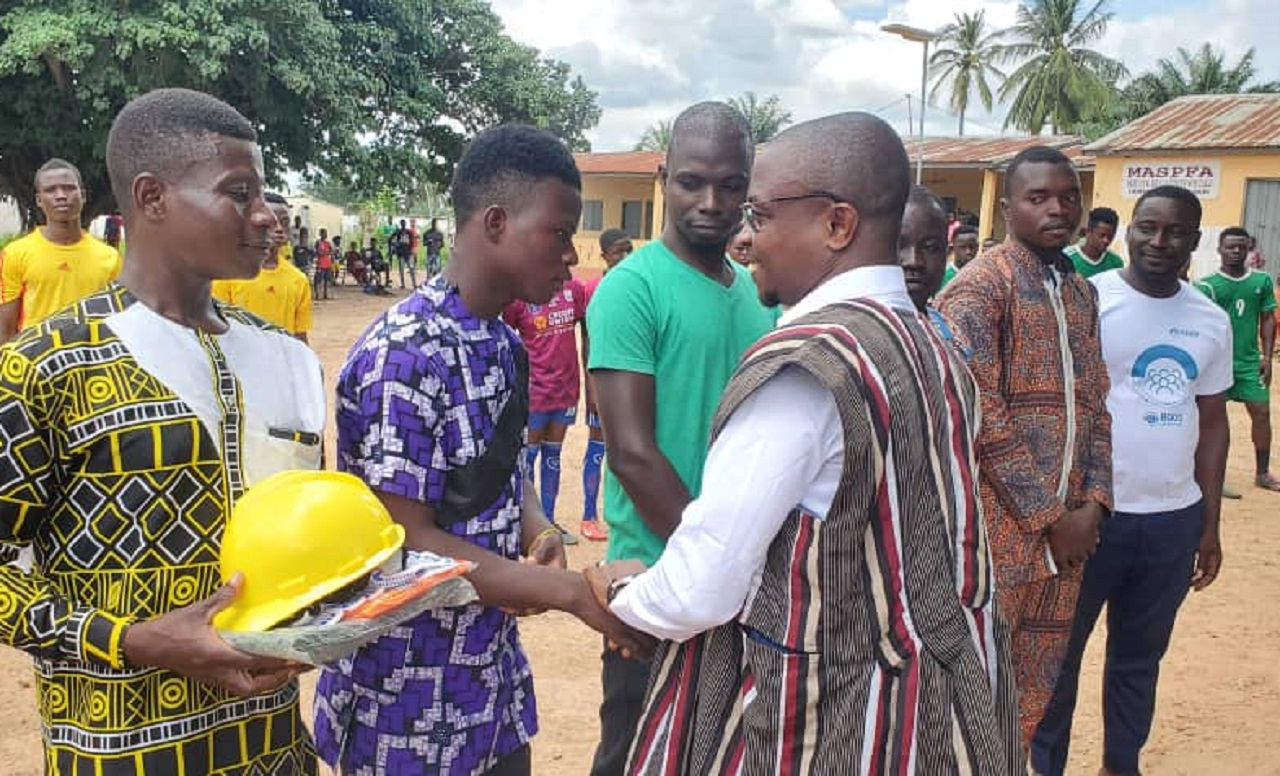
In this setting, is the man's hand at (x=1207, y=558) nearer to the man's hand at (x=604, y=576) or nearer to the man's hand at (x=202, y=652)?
the man's hand at (x=604, y=576)

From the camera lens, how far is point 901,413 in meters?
1.57

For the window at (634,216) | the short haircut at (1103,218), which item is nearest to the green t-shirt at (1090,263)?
the short haircut at (1103,218)

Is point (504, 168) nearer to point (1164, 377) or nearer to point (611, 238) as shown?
point (1164, 377)

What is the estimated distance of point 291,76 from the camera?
18.3 meters

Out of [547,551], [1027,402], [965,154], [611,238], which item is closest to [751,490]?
[547,551]

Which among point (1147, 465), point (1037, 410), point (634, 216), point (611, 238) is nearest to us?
point (1037, 410)

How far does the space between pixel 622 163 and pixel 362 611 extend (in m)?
30.8

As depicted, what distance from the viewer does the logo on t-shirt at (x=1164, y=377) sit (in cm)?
344

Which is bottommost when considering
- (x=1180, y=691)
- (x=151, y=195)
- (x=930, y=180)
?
(x=1180, y=691)

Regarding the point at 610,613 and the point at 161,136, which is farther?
the point at 610,613

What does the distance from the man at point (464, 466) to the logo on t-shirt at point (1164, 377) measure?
227cm

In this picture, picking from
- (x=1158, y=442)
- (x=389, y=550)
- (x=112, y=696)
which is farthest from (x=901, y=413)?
(x=1158, y=442)

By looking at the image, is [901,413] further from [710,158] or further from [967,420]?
[710,158]

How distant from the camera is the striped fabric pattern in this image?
61.5 inches
